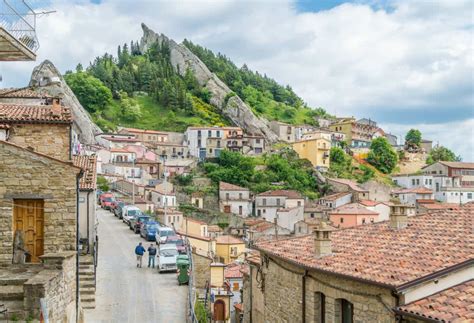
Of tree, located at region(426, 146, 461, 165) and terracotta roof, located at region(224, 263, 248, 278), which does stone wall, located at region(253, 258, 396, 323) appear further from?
tree, located at region(426, 146, 461, 165)

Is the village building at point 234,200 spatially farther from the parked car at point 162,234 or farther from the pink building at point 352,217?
the parked car at point 162,234

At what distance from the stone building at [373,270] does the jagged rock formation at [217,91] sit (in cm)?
11277

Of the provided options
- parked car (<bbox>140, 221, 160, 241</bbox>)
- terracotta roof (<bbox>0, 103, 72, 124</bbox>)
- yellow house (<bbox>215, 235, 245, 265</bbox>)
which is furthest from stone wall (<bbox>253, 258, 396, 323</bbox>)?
yellow house (<bbox>215, 235, 245, 265</bbox>)

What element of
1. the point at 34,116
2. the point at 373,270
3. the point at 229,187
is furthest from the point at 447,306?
the point at 229,187

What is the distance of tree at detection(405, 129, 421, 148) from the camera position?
5881 inches

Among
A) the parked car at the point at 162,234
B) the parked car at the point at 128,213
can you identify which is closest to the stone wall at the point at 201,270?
the parked car at the point at 128,213

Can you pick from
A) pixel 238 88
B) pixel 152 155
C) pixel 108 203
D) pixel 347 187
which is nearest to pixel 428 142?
pixel 238 88

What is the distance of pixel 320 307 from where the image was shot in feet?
48.1

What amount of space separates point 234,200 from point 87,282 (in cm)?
7095

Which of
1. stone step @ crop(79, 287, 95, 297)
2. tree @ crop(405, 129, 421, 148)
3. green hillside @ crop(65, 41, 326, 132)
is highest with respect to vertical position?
green hillside @ crop(65, 41, 326, 132)

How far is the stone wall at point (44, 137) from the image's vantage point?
19547mm

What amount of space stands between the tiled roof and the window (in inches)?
32.5

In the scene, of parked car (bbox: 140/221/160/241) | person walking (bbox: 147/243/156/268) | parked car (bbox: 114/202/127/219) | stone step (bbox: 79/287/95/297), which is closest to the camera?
stone step (bbox: 79/287/95/297)

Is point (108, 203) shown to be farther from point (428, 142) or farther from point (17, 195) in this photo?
point (428, 142)
